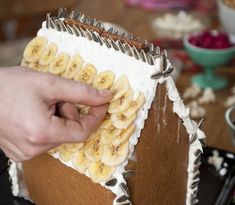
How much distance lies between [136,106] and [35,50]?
10.7 inches

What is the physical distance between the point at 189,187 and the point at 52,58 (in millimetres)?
353

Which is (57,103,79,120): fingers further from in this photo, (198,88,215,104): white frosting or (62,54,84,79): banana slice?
(198,88,215,104): white frosting

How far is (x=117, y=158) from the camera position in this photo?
0.74m

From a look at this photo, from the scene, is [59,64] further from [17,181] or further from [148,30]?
[148,30]

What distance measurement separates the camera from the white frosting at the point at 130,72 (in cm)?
75

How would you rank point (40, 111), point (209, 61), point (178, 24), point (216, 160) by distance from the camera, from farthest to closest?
1. point (178, 24)
2. point (209, 61)
3. point (216, 160)
4. point (40, 111)

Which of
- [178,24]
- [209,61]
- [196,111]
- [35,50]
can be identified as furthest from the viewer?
[178,24]

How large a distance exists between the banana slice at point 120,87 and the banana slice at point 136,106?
2 cm

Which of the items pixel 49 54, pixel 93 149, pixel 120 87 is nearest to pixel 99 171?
pixel 93 149

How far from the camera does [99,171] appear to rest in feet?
2.53

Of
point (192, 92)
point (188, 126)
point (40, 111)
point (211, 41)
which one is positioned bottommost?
point (192, 92)

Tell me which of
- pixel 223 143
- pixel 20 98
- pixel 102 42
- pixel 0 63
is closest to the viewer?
pixel 20 98

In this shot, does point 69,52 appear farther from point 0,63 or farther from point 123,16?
point 0,63

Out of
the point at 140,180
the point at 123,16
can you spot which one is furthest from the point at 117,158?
the point at 123,16
